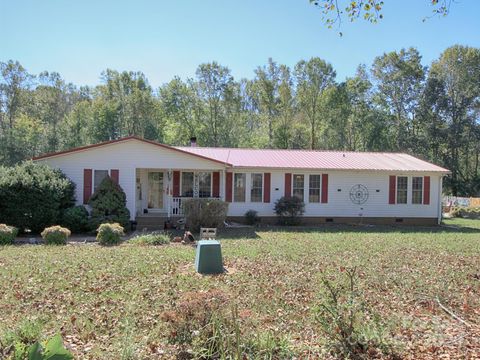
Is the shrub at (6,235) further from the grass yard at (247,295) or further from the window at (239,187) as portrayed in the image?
the window at (239,187)

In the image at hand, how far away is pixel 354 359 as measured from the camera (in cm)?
421

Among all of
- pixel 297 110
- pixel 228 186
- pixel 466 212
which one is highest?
pixel 297 110

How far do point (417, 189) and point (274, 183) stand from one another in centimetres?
739

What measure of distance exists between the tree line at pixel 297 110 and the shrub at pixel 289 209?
22.9 metres

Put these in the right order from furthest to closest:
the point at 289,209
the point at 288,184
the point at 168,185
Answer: the point at 288,184 → the point at 168,185 → the point at 289,209

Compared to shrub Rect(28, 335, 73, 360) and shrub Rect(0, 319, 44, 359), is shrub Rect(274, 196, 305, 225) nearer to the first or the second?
shrub Rect(0, 319, 44, 359)

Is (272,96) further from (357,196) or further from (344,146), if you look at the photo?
(357,196)

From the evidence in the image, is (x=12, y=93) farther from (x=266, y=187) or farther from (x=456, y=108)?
(x=456, y=108)

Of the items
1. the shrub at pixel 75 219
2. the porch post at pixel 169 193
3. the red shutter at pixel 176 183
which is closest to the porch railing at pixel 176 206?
the porch post at pixel 169 193

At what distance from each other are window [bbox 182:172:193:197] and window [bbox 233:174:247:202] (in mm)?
2048

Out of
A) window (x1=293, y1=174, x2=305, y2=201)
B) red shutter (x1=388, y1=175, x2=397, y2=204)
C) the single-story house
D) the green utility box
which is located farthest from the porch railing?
red shutter (x1=388, y1=175, x2=397, y2=204)

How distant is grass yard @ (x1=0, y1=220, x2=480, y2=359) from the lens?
4.53m

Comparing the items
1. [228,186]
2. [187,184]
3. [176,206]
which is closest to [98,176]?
[176,206]

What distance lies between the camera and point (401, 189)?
19953 millimetres
